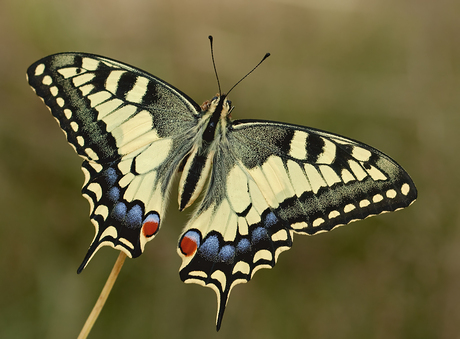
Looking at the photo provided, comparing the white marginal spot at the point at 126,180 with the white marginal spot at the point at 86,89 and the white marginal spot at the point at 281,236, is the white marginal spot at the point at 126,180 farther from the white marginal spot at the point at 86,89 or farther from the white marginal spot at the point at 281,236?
the white marginal spot at the point at 281,236

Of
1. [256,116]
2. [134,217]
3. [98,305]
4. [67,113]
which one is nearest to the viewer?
[98,305]

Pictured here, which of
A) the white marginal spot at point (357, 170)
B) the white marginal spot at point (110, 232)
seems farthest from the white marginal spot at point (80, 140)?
the white marginal spot at point (357, 170)

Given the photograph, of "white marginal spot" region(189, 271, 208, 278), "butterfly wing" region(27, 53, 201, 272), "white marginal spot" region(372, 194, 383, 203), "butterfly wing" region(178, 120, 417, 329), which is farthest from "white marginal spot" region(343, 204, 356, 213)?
"butterfly wing" region(27, 53, 201, 272)

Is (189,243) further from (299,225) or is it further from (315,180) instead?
(315,180)

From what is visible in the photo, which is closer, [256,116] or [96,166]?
[96,166]

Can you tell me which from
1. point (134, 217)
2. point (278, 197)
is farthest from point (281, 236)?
point (134, 217)

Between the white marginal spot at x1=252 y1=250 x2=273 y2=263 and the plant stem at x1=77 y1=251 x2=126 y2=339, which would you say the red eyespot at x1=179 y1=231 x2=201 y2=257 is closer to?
the white marginal spot at x1=252 y1=250 x2=273 y2=263
